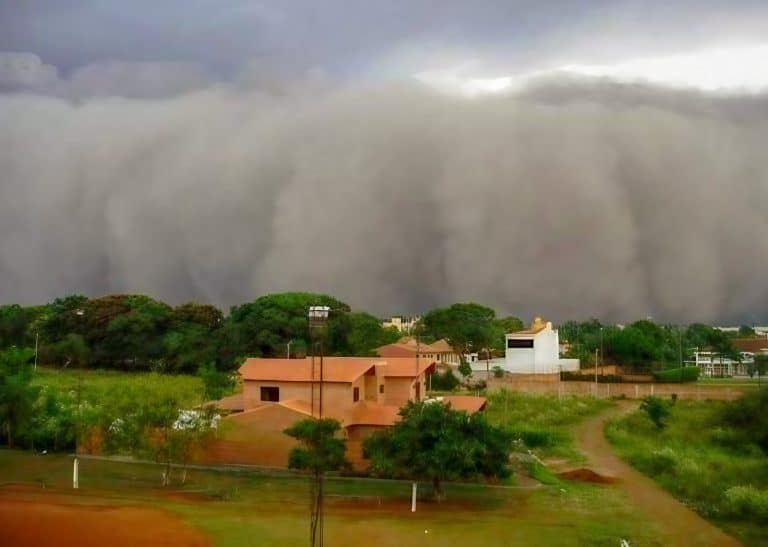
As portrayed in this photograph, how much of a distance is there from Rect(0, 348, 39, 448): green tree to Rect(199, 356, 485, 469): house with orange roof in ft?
16.4

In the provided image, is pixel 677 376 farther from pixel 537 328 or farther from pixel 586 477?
pixel 586 477

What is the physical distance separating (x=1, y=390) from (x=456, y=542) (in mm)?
13768

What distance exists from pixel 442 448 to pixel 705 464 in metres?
8.21

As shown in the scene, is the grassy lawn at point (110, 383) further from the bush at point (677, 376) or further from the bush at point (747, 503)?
the bush at point (677, 376)

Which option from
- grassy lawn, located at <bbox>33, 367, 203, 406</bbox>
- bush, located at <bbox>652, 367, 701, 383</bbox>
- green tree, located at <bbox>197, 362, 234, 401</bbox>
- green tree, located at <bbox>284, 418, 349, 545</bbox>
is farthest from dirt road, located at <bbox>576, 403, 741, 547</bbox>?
bush, located at <bbox>652, 367, 701, 383</bbox>

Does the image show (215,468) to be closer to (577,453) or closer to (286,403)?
(286,403)

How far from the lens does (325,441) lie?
1862 cm

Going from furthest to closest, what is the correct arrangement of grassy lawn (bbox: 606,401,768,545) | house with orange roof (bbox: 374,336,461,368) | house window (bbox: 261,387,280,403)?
house with orange roof (bbox: 374,336,461,368) → house window (bbox: 261,387,280,403) → grassy lawn (bbox: 606,401,768,545)

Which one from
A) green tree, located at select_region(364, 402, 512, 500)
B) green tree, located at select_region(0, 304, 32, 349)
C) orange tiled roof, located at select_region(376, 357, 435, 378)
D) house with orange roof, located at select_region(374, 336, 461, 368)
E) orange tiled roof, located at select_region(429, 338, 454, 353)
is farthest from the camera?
orange tiled roof, located at select_region(429, 338, 454, 353)

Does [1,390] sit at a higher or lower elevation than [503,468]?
higher

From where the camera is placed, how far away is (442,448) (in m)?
17.0

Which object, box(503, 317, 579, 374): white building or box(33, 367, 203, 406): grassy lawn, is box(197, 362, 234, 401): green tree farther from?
box(503, 317, 579, 374): white building

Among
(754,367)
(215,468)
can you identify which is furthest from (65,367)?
(754,367)

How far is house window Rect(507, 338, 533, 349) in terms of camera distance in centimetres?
4643
